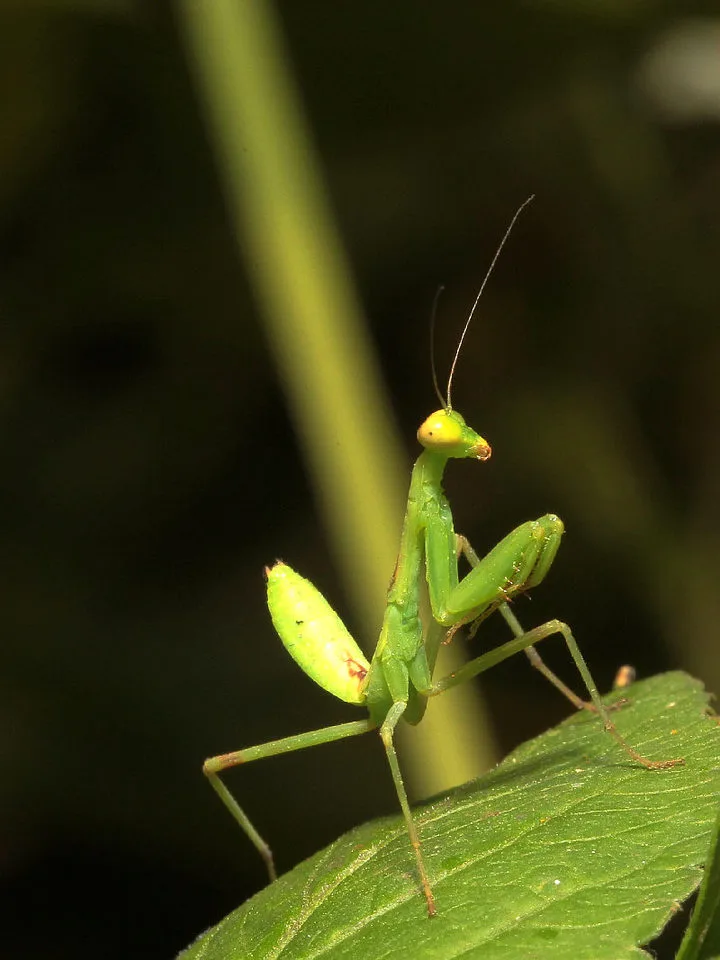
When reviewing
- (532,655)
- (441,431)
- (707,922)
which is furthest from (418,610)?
(707,922)

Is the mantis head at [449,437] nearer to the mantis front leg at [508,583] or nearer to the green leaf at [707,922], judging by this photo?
the mantis front leg at [508,583]

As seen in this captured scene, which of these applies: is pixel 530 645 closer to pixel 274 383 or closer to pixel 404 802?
pixel 404 802

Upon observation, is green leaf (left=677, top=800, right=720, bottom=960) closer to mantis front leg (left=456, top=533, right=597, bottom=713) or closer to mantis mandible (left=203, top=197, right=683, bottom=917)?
mantis mandible (left=203, top=197, right=683, bottom=917)

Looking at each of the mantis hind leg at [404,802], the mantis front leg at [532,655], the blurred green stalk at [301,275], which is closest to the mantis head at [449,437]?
the mantis front leg at [532,655]

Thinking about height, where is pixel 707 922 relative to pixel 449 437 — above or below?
below

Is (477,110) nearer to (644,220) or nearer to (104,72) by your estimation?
(644,220)
